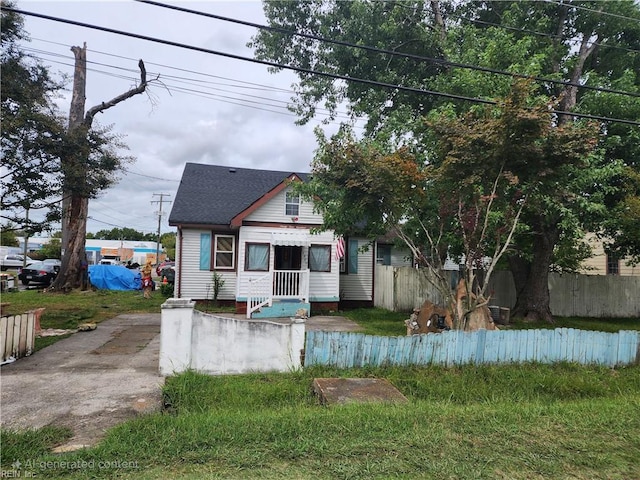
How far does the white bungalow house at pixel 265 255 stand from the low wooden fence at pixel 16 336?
597 cm

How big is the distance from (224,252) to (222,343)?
9222mm

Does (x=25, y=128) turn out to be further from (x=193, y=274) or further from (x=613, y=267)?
(x=613, y=267)

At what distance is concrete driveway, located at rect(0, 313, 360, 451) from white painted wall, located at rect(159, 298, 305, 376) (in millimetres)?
490

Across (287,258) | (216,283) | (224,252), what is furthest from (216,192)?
(287,258)

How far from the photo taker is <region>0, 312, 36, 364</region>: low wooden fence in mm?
6691

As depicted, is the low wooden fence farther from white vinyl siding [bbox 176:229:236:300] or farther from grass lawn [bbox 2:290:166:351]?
white vinyl siding [bbox 176:229:236:300]

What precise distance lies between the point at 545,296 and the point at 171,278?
64.5ft

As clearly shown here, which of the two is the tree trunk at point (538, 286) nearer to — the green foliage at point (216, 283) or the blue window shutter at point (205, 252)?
the green foliage at point (216, 283)

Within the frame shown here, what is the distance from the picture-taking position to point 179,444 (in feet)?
12.6

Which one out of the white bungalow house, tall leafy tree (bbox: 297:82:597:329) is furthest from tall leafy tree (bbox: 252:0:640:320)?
the white bungalow house

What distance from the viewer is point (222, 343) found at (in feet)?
21.4

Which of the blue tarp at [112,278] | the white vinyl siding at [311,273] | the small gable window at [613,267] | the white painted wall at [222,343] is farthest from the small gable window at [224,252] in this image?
the small gable window at [613,267]

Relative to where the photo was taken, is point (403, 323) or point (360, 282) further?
point (360, 282)

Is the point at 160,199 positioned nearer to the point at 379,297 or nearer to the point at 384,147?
the point at 379,297
